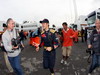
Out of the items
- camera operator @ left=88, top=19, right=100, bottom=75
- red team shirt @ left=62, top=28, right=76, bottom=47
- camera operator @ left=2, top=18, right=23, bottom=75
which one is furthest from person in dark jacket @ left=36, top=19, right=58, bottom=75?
red team shirt @ left=62, top=28, right=76, bottom=47

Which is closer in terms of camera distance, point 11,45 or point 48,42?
point 11,45

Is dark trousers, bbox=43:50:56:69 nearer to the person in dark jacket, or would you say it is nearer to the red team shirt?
the person in dark jacket

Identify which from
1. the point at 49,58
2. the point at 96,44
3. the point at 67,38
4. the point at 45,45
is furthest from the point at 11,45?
the point at 67,38

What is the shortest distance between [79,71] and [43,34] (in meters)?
2.07

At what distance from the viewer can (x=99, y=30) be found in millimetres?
4812

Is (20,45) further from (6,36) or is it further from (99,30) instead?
(99,30)

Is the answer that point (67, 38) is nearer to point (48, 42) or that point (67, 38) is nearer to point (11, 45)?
point (48, 42)

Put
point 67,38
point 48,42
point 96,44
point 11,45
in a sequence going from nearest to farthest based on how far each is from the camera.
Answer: point 11,45 < point 96,44 < point 48,42 < point 67,38

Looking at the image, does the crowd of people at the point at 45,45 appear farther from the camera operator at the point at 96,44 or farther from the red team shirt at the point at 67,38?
the red team shirt at the point at 67,38

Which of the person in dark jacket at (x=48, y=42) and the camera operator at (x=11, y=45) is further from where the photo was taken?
the person in dark jacket at (x=48, y=42)

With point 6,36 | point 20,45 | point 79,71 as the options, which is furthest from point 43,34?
point 79,71

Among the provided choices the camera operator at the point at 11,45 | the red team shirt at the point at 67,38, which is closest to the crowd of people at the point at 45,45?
the camera operator at the point at 11,45

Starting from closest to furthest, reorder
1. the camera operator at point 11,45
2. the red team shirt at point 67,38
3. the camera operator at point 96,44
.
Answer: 1. the camera operator at point 11,45
2. the camera operator at point 96,44
3. the red team shirt at point 67,38

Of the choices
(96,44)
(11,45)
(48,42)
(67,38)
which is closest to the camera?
(11,45)
